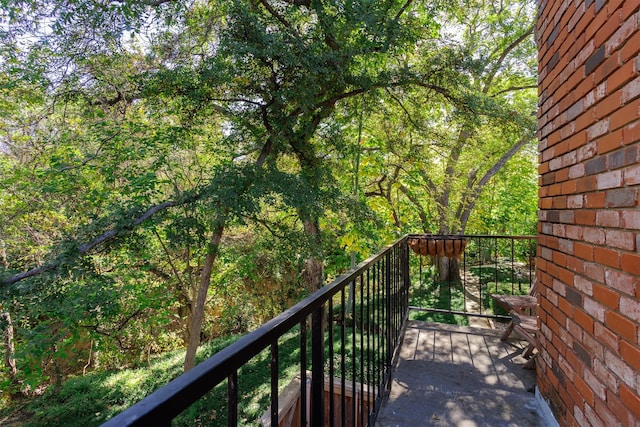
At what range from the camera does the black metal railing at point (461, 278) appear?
345 centimetres

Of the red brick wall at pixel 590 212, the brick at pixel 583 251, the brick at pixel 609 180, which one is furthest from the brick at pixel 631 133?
the brick at pixel 583 251

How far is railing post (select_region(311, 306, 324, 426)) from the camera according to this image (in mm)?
1021

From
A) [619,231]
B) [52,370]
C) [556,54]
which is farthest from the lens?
[52,370]

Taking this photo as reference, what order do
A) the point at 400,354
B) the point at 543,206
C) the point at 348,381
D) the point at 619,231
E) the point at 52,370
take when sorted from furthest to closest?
the point at 52,370 < the point at 348,381 < the point at 400,354 < the point at 543,206 < the point at 619,231

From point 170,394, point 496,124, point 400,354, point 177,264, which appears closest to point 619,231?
point 170,394

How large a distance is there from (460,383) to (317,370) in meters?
1.89

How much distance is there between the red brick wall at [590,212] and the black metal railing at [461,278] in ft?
4.60

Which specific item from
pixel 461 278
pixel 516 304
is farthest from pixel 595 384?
pixel 461 278

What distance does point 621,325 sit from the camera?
3.83 feet

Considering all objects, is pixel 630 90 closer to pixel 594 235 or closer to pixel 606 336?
pixel 594 235

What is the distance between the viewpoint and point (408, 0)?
5203 mm

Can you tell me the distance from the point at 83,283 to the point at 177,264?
2.91 meters

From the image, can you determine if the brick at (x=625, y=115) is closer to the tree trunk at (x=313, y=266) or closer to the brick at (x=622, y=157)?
the brick at (x=622, y=157)

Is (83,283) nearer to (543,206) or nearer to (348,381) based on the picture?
(348,381)
